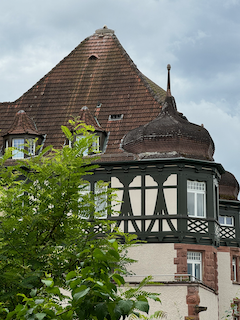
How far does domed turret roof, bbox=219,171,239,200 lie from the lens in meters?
28.8

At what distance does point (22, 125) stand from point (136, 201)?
252 inches

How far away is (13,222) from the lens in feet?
24.5

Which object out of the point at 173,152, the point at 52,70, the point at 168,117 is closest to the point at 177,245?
the point at 173,152

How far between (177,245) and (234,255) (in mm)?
8897

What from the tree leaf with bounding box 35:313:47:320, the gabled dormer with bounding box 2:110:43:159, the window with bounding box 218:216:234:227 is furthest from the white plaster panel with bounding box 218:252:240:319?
the tree leaf with bounding box 35:313:47:320

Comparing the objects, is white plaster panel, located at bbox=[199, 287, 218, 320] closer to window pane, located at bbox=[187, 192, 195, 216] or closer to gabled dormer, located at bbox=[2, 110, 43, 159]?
window pane, located at bbox=[187, 192, 195, 216]

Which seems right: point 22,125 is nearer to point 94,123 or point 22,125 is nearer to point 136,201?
point 94,123

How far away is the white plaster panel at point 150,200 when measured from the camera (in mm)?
20609

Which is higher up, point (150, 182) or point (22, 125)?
point (22, 125)

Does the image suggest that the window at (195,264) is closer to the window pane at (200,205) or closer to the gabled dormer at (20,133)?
the window pane at (200,205)

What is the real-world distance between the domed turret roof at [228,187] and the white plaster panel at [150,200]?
884 centimetres

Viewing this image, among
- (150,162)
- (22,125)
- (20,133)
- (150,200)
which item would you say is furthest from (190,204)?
(22,125)

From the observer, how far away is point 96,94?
25.4 metres

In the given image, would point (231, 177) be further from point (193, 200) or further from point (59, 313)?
point (59, 313)
